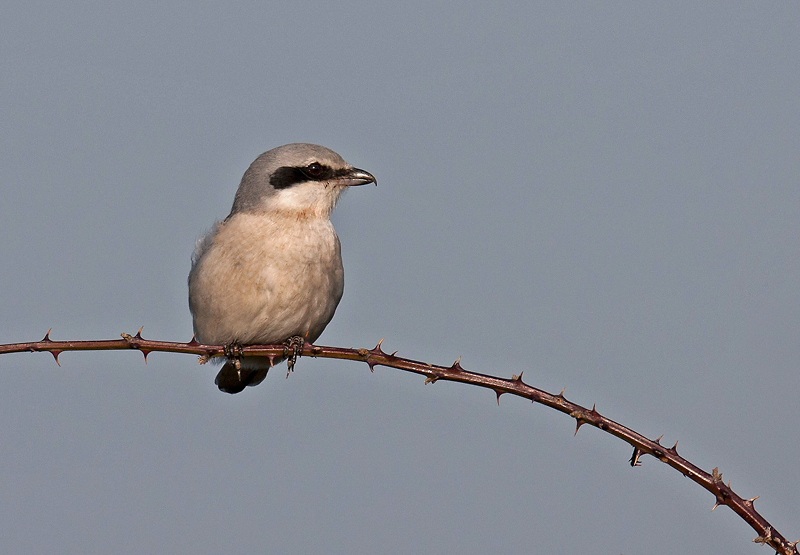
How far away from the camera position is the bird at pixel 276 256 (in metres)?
5.25

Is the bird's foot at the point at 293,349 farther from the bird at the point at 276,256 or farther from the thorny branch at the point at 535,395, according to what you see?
the thorny branch at the point at 535,395

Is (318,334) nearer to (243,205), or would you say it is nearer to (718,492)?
(243,205)

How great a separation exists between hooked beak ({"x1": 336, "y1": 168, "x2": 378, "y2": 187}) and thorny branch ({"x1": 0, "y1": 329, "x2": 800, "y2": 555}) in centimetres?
226

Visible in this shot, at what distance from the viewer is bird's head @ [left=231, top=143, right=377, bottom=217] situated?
5383 millimetres

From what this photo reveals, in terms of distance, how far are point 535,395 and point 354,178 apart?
113 inches

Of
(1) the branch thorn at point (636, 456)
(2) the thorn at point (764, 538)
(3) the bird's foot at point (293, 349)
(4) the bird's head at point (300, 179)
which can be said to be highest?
(4) the bird's head at point (300, 179)

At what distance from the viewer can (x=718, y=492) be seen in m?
2.71

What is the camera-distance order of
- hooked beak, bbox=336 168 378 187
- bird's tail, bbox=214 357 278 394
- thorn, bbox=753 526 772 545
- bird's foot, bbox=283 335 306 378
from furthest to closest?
bird's tail, bbox=214 357 278 394
hooked beak, bbox=336 168 378 187
bird's foot, bbox=283 335 306 378
thorn, bbox=753 526 772 545

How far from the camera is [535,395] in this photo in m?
2.88

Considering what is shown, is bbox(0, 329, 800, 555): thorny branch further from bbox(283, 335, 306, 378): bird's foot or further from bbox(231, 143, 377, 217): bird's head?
bbox(231, 143, 377, 217): bird's head

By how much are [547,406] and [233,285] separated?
2844 mm

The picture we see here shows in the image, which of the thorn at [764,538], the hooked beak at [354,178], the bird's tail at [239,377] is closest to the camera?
the thorn at [764,538]

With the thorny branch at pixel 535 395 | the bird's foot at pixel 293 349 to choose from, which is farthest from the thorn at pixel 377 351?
the bird's foot at pixel 293 349

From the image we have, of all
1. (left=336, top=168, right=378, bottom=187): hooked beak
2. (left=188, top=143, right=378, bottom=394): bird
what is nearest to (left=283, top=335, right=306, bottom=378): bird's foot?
(left=188, top=143, right=378, bottom=394): bird
